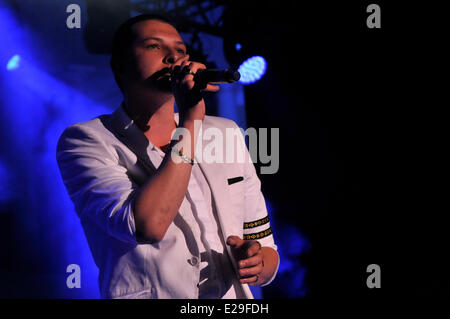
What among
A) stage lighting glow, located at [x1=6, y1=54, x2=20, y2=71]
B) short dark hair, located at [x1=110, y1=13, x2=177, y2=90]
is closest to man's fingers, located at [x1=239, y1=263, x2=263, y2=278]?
short dark hair, located at [x1=110, y1=13, x2=177, y2=90]

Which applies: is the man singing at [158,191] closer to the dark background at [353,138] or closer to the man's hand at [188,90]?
the man's hand at [188,90]

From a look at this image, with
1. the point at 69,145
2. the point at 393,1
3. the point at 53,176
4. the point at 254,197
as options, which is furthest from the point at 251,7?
the point at 53,176

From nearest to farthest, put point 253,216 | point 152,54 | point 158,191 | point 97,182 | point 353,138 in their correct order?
point 158,191 → point 97,182 → point 152,54 → point 253,216 → point 353,138

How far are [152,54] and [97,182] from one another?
0.59 metres

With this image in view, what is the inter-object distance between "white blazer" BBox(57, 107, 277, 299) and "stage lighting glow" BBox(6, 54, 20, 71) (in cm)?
362

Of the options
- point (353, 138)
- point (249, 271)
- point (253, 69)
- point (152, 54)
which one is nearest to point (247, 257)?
point (249, 271)

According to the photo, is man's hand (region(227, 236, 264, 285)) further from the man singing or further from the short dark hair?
the short dark hair

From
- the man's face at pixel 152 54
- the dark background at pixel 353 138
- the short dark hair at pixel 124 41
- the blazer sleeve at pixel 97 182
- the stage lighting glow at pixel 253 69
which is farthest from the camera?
the stage lighting glow at pixel 253 69

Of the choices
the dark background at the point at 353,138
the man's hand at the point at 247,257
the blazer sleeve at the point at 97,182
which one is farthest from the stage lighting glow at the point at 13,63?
the man's hand at the point at 247,257

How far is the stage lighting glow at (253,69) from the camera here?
3243 mm

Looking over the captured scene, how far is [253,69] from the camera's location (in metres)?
3.31

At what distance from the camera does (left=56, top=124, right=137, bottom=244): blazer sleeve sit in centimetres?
116

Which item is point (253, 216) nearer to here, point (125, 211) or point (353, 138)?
point (125, 211)

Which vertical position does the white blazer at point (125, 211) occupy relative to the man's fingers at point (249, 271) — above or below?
above
